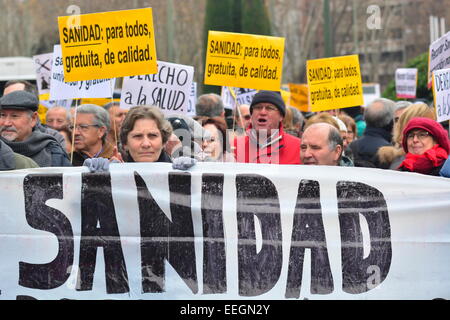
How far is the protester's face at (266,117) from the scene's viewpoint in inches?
293

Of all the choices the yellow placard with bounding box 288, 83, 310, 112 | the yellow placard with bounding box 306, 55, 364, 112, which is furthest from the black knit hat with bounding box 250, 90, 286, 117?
the yellow placard with bounding box 288, 83, 310, 112

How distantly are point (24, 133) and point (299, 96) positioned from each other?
8.72 meters

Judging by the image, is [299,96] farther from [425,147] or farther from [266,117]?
[425,147]

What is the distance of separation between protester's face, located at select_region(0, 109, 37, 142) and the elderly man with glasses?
0.56 meters

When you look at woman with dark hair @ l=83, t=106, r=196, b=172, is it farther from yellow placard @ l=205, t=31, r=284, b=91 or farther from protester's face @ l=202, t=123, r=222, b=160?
yellow placard @ l=205, t=31, r=284, b=91

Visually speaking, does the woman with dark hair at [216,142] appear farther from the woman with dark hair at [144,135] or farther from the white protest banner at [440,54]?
the white protest banner at [440,54]

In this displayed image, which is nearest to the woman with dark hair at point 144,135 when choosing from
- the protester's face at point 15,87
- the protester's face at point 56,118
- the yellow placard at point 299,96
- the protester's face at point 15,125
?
the protester's face at point 15,125

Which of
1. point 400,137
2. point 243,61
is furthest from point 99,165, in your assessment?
point 243,61

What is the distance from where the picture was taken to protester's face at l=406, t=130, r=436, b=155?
6934 millimetres

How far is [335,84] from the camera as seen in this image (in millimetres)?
11172

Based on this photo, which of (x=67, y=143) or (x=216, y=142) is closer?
(x=216, y=142)

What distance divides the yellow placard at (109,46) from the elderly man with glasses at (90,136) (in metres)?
0.28

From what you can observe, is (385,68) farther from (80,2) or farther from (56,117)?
(56,117)
